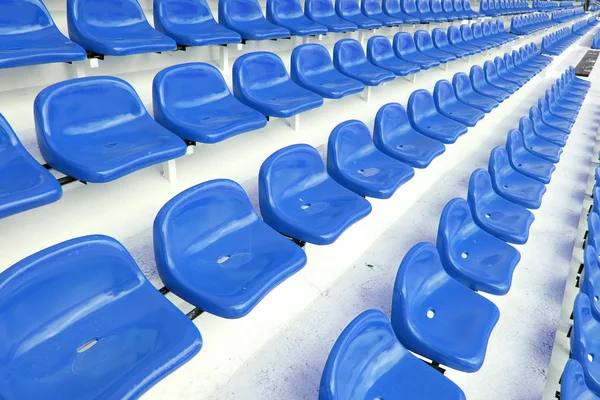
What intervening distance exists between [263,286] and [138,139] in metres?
0.47

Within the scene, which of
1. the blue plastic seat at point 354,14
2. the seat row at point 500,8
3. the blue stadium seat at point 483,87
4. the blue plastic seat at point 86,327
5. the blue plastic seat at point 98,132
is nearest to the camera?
the blue plastic seat at point 86,327

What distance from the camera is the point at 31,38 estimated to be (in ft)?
3.50

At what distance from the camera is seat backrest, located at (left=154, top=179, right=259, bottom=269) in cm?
77

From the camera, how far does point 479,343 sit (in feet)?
3.04

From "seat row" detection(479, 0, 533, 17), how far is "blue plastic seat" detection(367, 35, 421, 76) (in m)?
2.53

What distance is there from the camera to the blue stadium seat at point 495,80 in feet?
9.07

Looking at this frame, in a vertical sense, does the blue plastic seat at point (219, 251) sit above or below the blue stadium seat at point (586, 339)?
above

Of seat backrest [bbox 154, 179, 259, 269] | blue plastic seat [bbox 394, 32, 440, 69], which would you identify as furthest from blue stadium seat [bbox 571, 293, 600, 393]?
blue plastic seat [bbox 394, 32, 440, 69]

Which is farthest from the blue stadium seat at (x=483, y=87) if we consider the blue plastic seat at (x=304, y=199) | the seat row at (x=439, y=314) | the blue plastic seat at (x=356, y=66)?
the blue plastic seat at (x=304, y=199)

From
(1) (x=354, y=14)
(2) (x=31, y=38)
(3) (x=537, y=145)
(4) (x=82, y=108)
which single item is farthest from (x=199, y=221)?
(3) (x=537, y=145)

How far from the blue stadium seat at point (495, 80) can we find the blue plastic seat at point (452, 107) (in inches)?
27.4

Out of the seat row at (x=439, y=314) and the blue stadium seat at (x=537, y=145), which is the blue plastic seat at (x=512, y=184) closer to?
the seat row at (x=439, y=314)

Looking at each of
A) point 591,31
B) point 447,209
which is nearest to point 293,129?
point 447,209

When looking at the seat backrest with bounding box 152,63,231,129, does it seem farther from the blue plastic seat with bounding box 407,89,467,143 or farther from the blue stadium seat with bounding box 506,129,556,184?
the blue stadium seat with bounding box 506,129,556,184
